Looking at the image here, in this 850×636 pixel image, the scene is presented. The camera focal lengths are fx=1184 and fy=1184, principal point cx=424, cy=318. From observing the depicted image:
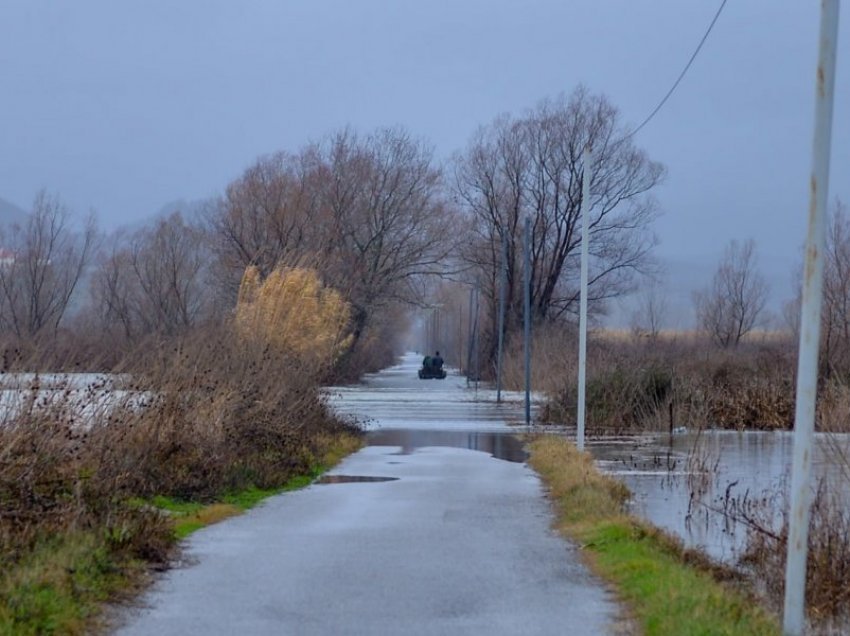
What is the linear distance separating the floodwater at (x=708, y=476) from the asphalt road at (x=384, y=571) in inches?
73.0

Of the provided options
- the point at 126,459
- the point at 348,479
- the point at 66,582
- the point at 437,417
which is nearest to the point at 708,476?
the point at 348,479

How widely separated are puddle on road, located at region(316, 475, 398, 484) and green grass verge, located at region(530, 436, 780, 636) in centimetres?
293

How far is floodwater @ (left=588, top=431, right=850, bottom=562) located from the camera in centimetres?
1420

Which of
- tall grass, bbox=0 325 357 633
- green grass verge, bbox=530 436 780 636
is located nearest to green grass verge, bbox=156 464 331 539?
tall grass, bbox=0 325 357 633

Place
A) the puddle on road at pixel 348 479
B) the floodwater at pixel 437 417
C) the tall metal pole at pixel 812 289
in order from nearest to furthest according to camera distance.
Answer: the tall metal pole at pixel 812 289 < the puddle on road at pixel 348 479 < the floodwater at pixel 437 417

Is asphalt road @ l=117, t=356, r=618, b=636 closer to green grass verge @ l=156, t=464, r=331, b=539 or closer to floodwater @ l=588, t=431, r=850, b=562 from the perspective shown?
green grass verge @ l=156, t=464, r=331, b=539

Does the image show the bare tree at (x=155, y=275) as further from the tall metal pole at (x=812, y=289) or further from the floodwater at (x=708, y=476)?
the tall metal pole at (x=812, y=289)

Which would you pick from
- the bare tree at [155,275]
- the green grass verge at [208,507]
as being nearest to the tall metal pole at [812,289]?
the green grass verge at [208,507]

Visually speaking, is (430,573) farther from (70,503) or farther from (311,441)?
(311,441)

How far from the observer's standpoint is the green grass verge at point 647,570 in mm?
8117

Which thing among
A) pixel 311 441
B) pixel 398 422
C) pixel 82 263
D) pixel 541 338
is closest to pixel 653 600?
pixel 311 441

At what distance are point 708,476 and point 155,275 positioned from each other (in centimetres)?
4477

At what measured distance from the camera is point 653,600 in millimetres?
8922

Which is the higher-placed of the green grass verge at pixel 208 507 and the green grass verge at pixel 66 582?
the green grass verge at pixel 66 582
